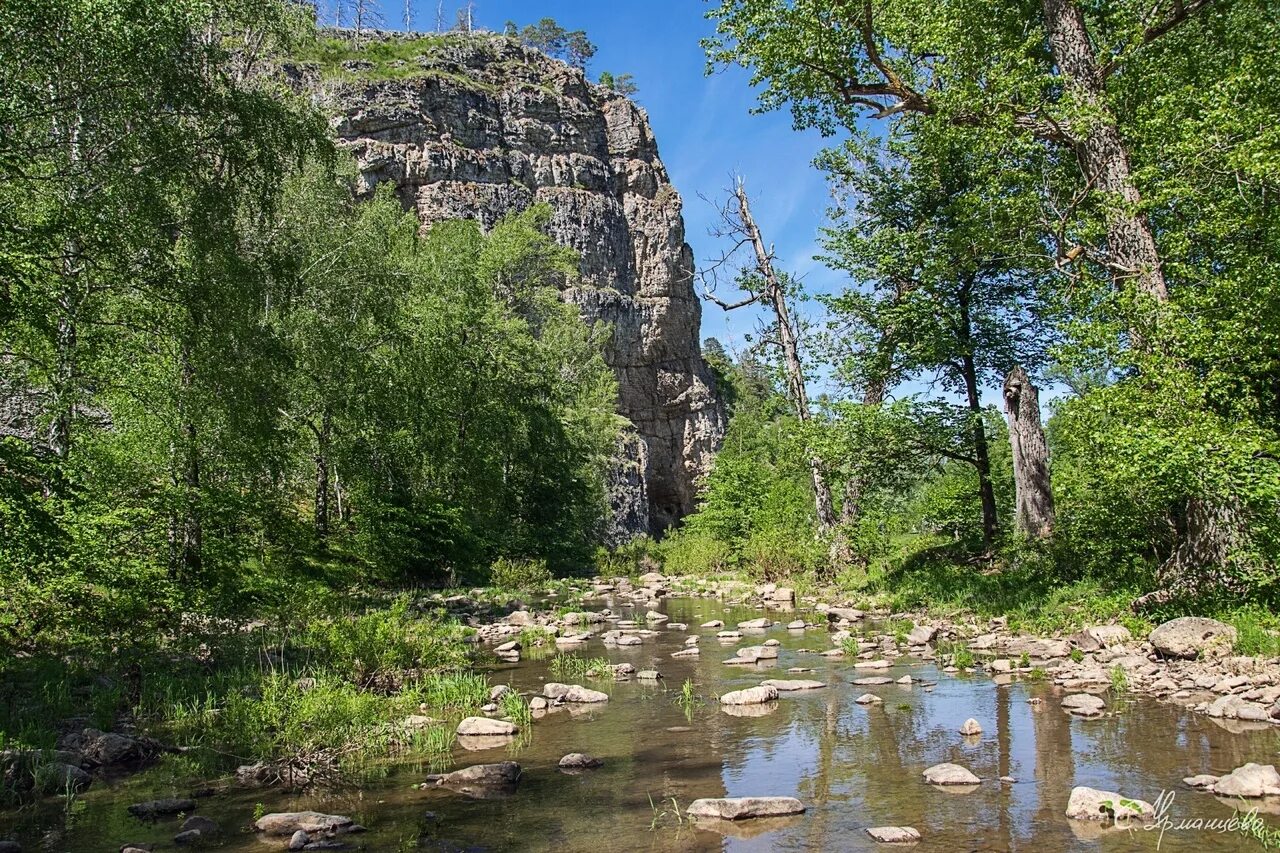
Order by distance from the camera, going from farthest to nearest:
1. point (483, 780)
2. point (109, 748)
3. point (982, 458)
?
1. point (982, 458)
2. point (109, 748)
3. point (483, 780)

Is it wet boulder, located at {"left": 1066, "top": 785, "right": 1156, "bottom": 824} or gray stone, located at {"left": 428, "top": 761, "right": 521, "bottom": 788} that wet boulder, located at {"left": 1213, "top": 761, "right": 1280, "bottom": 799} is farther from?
gray stone, located at {"left": 428, "top": 761, "right": 521, "bottom": 788}

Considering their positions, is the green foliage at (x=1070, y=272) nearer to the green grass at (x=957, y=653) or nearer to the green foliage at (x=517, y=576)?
the green grass at (x=957, y=653)

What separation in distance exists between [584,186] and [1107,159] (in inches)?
2436

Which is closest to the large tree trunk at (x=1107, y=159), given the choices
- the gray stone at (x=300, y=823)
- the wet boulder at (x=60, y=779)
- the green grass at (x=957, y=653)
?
the green grass at (x=957, y=653)

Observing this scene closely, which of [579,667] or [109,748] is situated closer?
[109,748]

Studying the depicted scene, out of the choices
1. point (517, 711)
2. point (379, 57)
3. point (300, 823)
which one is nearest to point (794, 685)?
point (517, 711)

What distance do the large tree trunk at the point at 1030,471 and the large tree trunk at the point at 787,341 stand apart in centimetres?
608

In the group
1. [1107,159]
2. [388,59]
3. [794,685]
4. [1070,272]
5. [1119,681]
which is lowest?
[794,685]

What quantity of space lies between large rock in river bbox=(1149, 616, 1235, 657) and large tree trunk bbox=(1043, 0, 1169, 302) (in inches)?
183

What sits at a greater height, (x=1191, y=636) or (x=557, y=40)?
(x=557, y=40)

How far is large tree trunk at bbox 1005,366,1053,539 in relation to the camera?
18.3m

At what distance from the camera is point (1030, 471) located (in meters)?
18.3

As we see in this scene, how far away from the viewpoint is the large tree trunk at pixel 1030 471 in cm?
1827

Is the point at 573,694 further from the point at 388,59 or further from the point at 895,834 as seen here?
the point at 388,59
